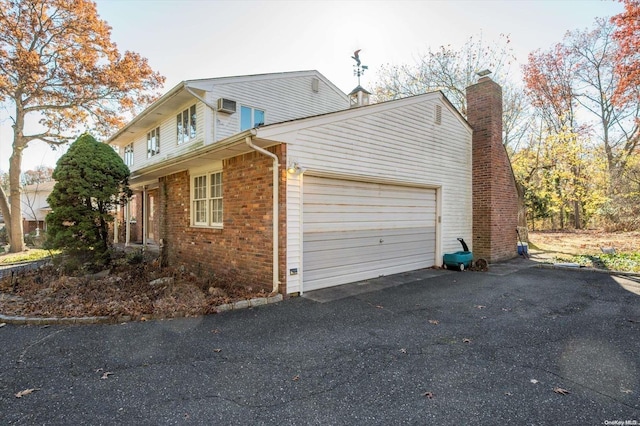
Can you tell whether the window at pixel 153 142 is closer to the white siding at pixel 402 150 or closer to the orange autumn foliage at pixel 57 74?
the orange autumn foliage at pixel 57 74

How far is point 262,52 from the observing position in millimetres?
10016

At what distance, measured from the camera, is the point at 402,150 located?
8.35 meters

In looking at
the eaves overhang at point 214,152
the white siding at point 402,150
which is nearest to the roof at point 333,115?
the white siding at point 402,150

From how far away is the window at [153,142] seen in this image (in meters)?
13.0

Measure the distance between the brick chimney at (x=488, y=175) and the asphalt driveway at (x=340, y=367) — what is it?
15.5 feet

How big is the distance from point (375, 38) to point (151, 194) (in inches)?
402

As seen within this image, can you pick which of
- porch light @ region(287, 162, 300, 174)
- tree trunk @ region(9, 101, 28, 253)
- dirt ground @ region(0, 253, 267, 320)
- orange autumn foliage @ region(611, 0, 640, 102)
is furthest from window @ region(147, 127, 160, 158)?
orange autumn foliage @ region(611, 0, 640, 102)

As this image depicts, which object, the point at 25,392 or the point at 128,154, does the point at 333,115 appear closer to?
the point at 25,392

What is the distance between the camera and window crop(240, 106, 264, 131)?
434 inches

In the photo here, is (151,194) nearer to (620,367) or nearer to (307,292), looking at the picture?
(307,292)

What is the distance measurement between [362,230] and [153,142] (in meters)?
10.4

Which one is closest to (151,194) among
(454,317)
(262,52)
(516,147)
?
(262,52)

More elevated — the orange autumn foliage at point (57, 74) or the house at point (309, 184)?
the orange autumn foliage at point (57, 74)

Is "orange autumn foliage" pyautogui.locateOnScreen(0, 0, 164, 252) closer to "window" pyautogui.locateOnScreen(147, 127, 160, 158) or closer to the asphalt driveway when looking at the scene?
"window" pyautogui.locateOnScreen(147, 127, 160, 158)
